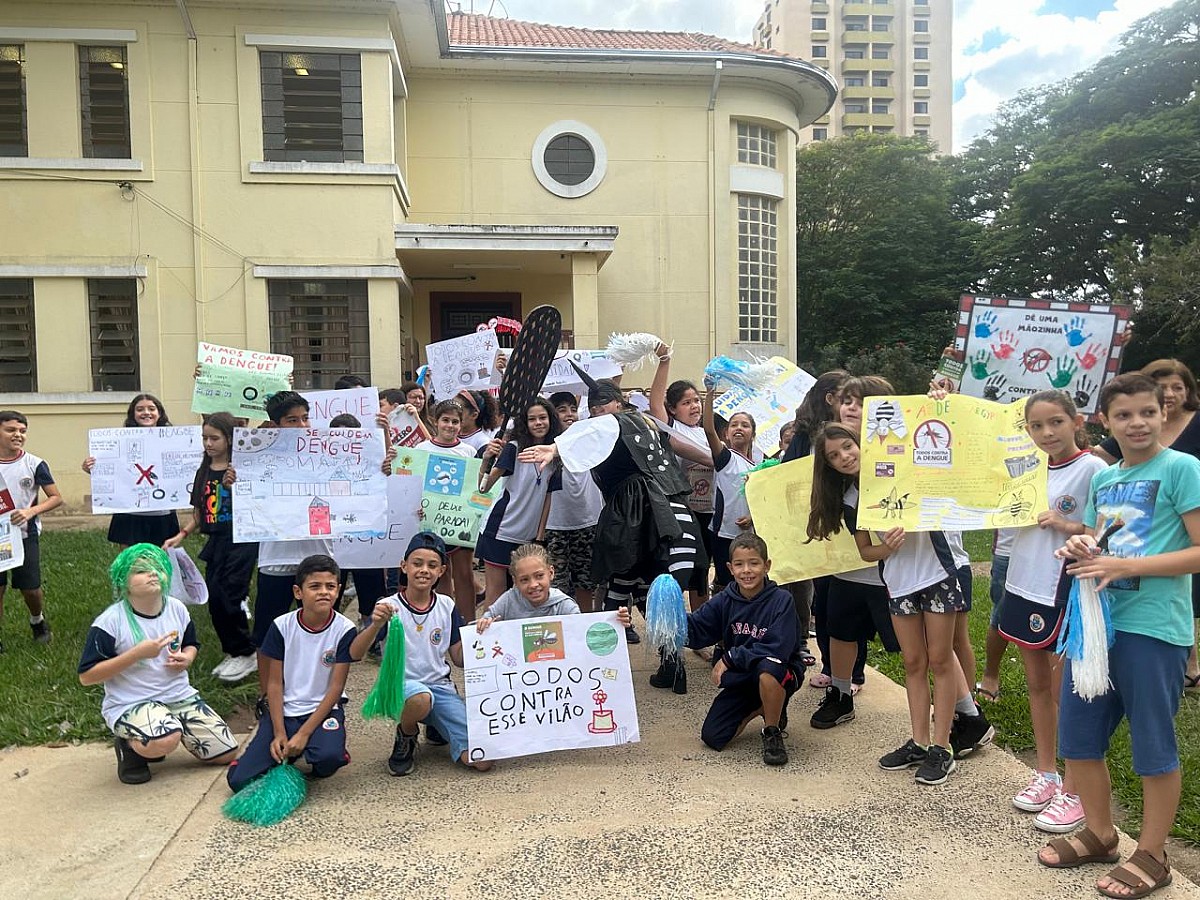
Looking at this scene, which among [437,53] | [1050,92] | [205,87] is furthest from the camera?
[1050,92]

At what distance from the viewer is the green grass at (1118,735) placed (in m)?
3.58

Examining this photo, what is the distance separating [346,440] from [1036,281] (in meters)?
27.0

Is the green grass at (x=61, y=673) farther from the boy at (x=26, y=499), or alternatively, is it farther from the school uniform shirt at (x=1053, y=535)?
the school uniform shirt at (x=1053, y=535)

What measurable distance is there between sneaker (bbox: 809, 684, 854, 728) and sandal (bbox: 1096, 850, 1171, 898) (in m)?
1.70

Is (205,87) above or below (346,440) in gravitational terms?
above

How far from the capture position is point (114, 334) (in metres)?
12.7

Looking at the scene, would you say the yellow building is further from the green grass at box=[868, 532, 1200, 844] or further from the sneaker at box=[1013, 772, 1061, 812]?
the sneaker at box=[1013, 772, 1061, 812]

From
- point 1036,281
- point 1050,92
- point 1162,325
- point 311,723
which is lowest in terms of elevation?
point 311,723

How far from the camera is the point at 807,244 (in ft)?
113

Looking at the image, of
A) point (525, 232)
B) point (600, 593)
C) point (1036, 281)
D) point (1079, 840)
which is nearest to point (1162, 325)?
Result: point (1036, 281)

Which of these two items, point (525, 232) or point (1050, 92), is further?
point (1050, 92)

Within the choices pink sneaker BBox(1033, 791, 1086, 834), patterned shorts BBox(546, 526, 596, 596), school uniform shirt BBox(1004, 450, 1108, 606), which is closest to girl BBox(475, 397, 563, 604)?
patterned shorts BBox(546, 526, 596, 596)

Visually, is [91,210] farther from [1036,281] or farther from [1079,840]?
[1036,281]

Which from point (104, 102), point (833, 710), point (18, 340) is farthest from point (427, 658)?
point (104, 102)
